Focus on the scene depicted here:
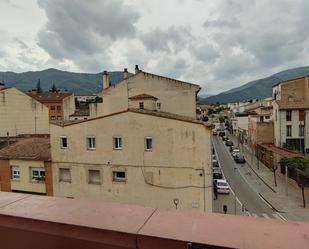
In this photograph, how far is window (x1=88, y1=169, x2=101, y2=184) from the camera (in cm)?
1978

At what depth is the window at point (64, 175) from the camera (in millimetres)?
20484

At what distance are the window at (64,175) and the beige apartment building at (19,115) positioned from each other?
53.9 feet

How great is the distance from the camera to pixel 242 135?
6244 cm

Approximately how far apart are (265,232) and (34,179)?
72.0 ft

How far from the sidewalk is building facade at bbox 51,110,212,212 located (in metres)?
8.33

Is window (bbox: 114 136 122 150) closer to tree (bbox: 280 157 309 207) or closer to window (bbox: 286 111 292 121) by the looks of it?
tree (bbox: 280 157 309 207)

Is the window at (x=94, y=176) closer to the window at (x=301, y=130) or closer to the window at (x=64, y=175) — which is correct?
the window at (x=64, y=175)

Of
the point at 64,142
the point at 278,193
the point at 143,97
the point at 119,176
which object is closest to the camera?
the point at 119,176

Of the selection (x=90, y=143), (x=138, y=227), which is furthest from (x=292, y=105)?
(x=138, y=227)

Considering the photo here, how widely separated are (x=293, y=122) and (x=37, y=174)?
31.1 m

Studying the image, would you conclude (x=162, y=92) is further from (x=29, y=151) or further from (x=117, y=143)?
(x=29, y=151)

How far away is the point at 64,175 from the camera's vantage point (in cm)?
2064

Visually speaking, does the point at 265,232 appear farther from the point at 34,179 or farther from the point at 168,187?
the point at 34,179

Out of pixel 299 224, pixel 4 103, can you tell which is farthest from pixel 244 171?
pixel 299 224
